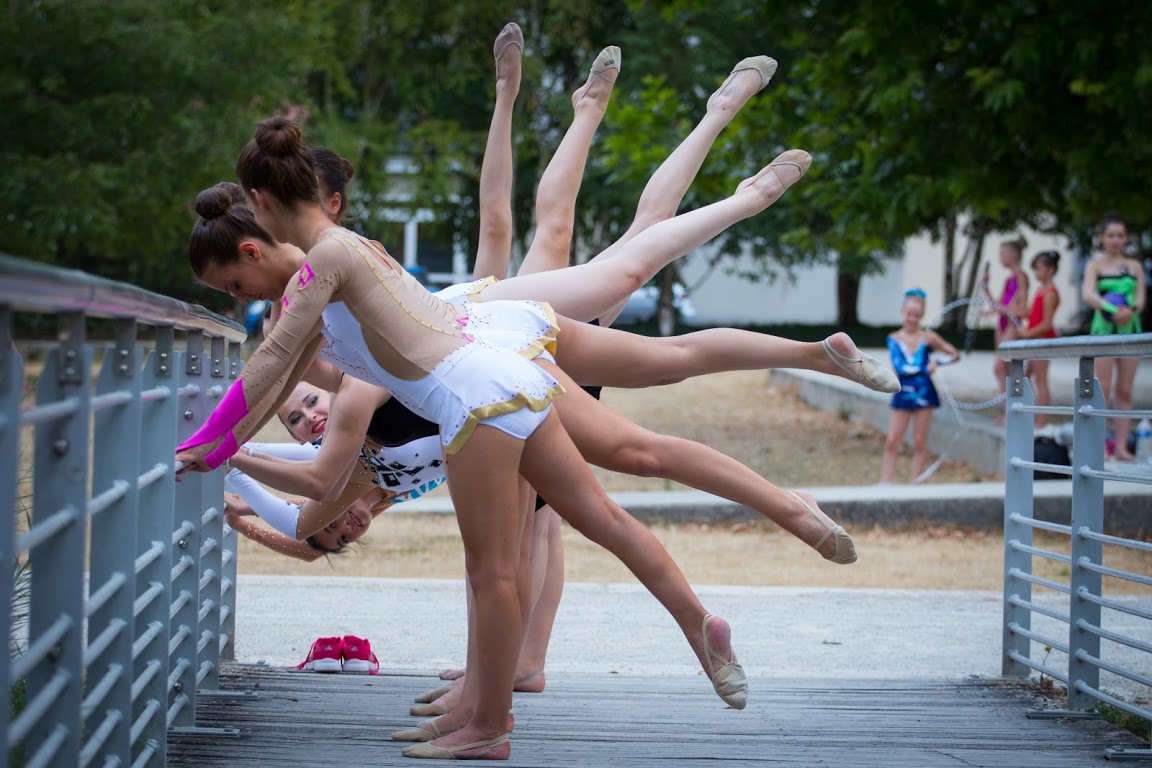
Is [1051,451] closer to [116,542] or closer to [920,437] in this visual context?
[920,437]

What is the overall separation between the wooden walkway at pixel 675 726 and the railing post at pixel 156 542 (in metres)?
0.20

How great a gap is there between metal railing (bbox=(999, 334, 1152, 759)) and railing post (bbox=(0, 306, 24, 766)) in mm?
2918

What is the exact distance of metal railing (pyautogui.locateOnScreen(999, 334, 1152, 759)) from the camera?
4012 millimetres

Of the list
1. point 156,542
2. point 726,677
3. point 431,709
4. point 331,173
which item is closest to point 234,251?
point 331,173

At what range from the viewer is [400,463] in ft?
14.6

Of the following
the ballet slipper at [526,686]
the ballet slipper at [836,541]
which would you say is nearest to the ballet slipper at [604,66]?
the ballet slipper at [836,541]

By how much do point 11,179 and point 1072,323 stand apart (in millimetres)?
24253

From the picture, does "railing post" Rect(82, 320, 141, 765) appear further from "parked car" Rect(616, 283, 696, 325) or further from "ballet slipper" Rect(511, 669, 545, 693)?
"parked car" Rect(616, 283, 696, 325)

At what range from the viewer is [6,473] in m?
2.17

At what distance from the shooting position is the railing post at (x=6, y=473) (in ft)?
7.11

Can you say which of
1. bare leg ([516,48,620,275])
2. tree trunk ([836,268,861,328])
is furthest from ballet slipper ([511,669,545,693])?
tree trunk ([836,268,861,328])

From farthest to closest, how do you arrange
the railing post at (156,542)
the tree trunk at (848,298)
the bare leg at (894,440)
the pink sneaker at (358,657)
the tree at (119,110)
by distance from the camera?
the tree trunk at (848,298) < the tree at (119,110) < the bare leg at (894,440) < the pink sneaker at (358,657) < the railing post at (156,542)

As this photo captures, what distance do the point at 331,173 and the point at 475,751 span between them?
1.62 meters

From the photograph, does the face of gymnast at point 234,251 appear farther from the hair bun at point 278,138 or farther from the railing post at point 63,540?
the railing post at point 63,540
